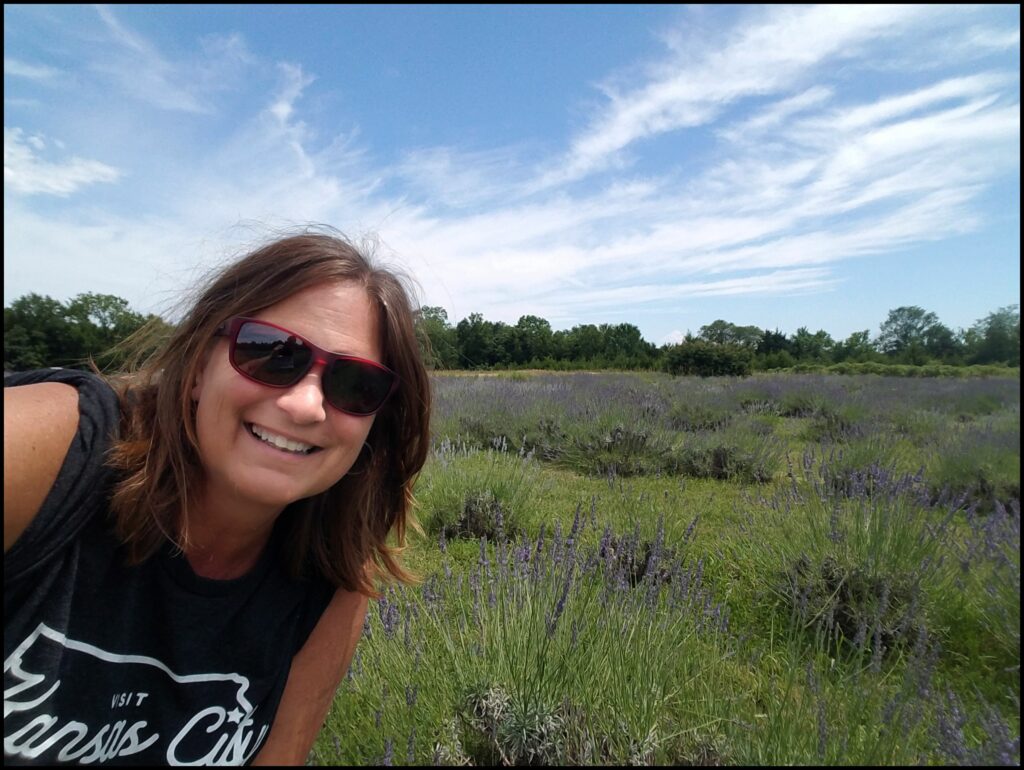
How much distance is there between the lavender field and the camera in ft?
2.81

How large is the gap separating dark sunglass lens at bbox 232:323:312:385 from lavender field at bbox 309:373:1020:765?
1.04 m

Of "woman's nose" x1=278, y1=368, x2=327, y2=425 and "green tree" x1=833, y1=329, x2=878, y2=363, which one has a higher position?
"green tree" x1=833, y1=329, x2=878, y2=363

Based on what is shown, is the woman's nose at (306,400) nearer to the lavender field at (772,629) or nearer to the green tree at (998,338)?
the lavender field at (772,629)

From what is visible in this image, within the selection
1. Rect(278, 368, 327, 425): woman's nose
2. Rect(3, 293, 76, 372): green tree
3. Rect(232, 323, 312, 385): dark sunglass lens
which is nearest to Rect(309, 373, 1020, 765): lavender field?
Rect(278, 368, 327, 425): woman's nose

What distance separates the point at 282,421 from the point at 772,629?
5.31 feet

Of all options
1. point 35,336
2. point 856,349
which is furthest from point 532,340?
point 856,349

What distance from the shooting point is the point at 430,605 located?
212 cm

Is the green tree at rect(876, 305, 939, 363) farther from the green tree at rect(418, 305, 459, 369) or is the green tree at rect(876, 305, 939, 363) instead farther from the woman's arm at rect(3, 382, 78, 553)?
the woman's arm at rect(3, 382, 78, 553)

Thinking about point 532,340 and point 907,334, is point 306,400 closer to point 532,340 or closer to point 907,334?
point 907,334

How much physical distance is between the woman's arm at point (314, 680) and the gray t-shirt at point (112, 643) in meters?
0.05

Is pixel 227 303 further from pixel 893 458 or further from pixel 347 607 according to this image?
pixel 893 458

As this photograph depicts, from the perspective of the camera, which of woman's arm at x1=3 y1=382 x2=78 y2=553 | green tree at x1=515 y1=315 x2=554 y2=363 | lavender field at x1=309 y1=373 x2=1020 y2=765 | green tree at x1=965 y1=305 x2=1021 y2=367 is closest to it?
green tree at x1=965 y1=305 x2=1021 y2=367

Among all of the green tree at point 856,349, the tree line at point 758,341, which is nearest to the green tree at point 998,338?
the tree line at point 758,341

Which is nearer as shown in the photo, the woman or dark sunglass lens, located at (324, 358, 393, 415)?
the woman
